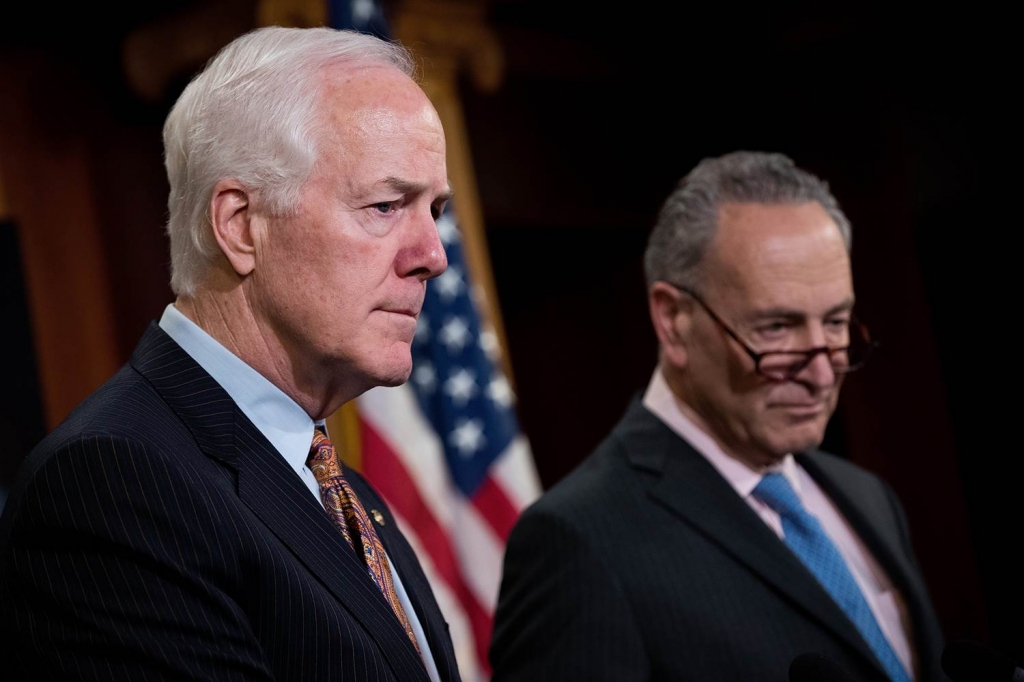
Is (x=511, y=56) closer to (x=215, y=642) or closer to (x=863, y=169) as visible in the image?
(x=863, y=169)

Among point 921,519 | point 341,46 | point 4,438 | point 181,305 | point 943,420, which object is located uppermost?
point 341,46

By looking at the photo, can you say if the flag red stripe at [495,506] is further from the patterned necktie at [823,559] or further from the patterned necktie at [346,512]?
the patterned necktie at [346,512]

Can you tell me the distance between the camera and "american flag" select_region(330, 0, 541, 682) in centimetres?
366

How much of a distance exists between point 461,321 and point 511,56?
1597 millimetres

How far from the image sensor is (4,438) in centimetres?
346

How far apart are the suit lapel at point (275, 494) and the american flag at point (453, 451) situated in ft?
7.24

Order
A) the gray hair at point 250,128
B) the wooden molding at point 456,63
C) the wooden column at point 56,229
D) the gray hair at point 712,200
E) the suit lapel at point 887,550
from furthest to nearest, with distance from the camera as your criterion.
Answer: the wooden molding at point 456,63, the wooden column at point 56,229, the gray hair at point 712,200, the suit lapel at point 887,550, the gray hair at point 250,128

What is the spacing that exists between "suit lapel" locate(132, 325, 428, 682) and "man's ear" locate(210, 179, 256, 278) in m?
0.14

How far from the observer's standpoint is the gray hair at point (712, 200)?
249 centimetres

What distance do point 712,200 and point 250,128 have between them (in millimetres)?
1264

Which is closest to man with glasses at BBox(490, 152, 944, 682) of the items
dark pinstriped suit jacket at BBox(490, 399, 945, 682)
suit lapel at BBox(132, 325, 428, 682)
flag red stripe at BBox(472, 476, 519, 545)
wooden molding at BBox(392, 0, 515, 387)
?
dark pinstriped suit jacket at BBox(490, 399, 945, 682)

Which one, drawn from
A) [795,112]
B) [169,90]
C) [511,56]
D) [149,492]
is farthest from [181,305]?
[795,112]

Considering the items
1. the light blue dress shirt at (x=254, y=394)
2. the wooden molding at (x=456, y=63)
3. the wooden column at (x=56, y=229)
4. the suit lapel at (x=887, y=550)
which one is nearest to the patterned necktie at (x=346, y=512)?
the light blue dress shirt at (x=254, y=394)

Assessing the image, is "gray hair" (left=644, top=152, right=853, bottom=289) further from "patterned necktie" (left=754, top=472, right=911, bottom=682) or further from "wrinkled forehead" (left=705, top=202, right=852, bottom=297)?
"patterned necktie" (left=754, top=472, right=911, bottom=682)
